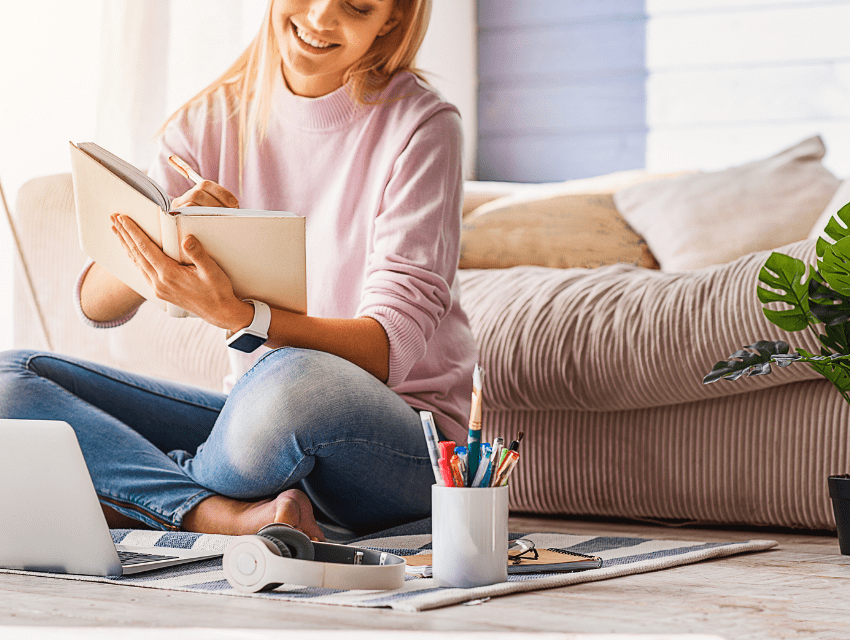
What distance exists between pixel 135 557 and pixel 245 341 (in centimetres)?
25

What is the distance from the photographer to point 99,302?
4.24ft

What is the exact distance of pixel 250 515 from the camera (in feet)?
3.60

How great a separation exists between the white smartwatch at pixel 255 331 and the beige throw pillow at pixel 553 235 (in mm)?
1007

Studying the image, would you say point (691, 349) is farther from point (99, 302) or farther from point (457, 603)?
point (99, 302)

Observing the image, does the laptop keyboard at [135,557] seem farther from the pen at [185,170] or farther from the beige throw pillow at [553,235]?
the beige throw pillow at [553,235]

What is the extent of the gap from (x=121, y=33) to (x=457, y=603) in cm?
184

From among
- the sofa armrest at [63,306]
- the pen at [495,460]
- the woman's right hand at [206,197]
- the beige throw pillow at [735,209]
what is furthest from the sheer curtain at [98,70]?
the pen at [495,460]

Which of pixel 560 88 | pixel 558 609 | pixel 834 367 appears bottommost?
pixel 558 609

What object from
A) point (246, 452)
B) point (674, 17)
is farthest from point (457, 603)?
point (674, 17)

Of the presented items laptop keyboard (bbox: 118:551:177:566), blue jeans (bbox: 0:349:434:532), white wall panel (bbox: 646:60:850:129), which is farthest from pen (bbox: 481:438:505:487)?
white wall panel (bbox: 646:60:850:129)

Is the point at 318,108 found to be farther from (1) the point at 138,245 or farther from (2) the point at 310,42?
(1) the point at 138,245

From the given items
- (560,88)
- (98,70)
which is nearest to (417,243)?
(98,70)

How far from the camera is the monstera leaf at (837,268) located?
107 centimetres

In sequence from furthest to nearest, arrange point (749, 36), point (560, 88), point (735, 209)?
1. point (560, 88)
2. point (749, 36)
3. point (735, 209)
